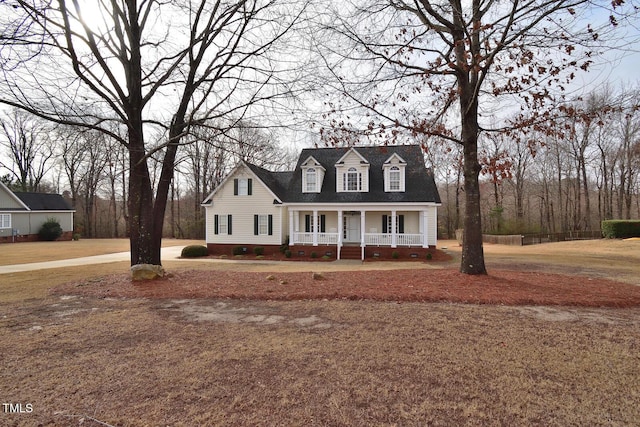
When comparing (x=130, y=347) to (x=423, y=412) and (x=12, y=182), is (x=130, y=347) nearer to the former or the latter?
(x=423, y=412)

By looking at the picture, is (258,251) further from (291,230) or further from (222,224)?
(222,224)

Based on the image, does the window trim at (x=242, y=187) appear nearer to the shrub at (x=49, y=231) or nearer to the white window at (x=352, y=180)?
the white window at (x=352, y=180)

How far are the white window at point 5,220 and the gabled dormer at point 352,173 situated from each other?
33408 millimetres

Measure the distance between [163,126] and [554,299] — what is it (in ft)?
39.4

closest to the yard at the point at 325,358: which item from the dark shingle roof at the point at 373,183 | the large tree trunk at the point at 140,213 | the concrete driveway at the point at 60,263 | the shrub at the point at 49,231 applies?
the large tree trunk at the point at 140,213

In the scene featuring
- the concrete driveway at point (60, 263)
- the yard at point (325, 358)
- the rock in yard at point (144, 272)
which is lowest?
the concrete driveway at point (60, 263)

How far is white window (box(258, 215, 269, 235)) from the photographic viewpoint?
2275cm

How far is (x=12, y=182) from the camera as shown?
42.3 meters

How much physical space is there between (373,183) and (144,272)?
1537 centimetres

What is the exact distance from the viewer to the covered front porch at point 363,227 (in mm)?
20625

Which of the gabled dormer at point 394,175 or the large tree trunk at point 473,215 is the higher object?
the gabled dormer at point 394,175

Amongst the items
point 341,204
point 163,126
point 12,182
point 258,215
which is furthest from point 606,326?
point 12,182

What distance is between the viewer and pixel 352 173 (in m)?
22.0

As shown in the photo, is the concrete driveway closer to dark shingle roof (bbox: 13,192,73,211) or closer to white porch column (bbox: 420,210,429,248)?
white porch column (bbox: 420,210,429,248)
